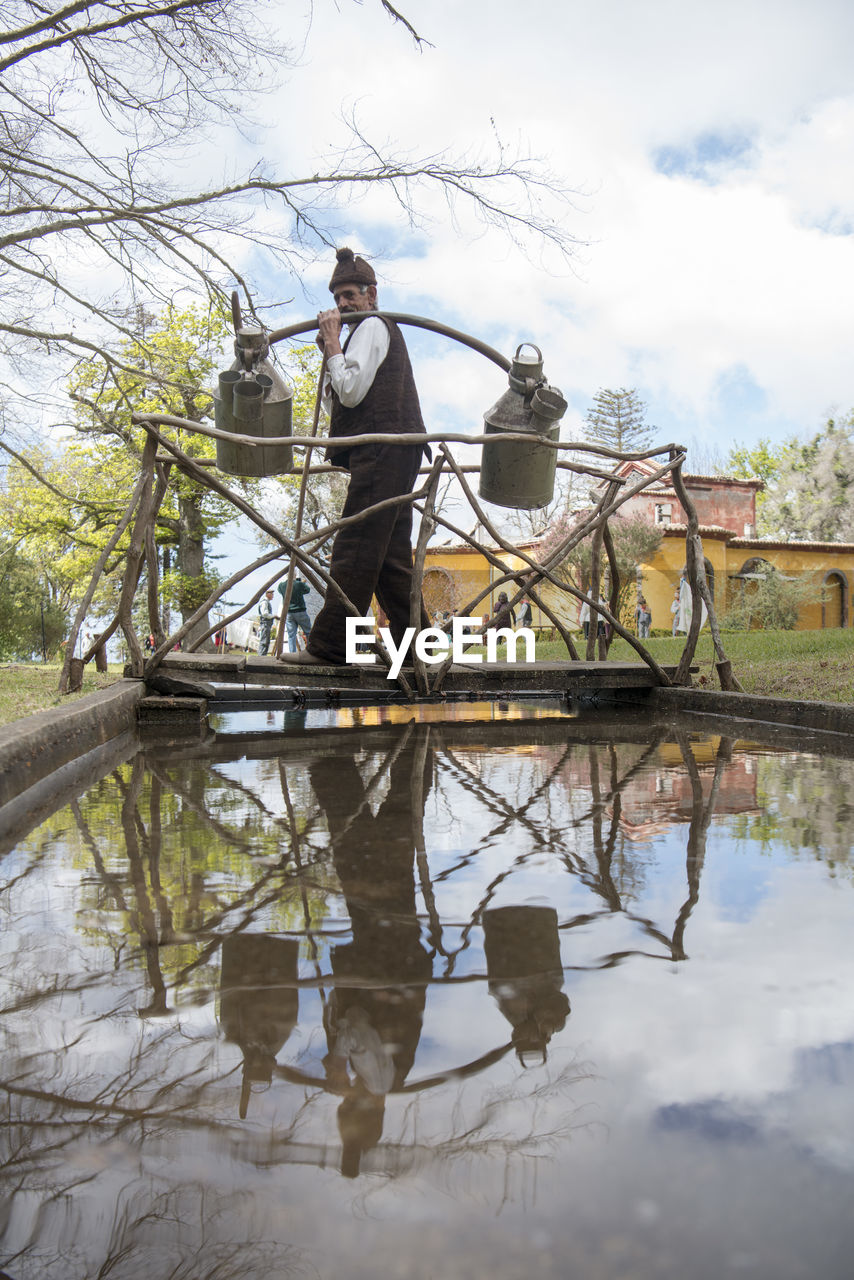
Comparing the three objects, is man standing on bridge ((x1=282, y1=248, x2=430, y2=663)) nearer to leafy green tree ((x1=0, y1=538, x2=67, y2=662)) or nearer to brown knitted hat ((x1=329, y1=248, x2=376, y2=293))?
brown knitted hat ((x1=329, y1=248, x2=376, y2=293))

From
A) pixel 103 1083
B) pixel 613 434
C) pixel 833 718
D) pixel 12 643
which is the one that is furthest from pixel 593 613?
pixel 613 434

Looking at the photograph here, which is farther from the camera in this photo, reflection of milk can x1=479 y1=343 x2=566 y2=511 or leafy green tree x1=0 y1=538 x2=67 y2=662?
leafy green tree x1=0 y1=538 x2=67 y2=662

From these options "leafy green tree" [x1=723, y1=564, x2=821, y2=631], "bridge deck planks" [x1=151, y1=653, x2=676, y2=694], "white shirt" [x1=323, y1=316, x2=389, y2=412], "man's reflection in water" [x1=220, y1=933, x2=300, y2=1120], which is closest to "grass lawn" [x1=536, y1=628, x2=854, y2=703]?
"bridge deck planks" [x1=151, y1=653, x2=676, y2=694]

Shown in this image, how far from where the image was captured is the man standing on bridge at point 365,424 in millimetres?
4750

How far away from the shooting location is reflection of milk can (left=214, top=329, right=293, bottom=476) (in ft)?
16.0

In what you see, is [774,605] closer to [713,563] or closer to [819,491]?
[713,563]

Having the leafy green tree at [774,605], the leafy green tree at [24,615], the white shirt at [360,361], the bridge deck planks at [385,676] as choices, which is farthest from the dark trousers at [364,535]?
the leafy green tree at [24,615]

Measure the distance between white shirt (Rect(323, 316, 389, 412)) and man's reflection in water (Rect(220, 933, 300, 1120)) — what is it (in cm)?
355

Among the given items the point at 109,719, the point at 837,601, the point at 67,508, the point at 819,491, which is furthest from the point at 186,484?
the point at 819,491

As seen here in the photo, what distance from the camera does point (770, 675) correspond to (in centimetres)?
690

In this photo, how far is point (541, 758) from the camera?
3785 mm

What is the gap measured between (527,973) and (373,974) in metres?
0.23

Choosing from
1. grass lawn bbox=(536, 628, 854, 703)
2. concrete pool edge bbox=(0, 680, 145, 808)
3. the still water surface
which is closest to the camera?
the still water surface

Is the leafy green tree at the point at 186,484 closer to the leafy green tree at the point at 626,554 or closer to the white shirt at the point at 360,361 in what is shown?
the leafy green tree at the point at 626,554
